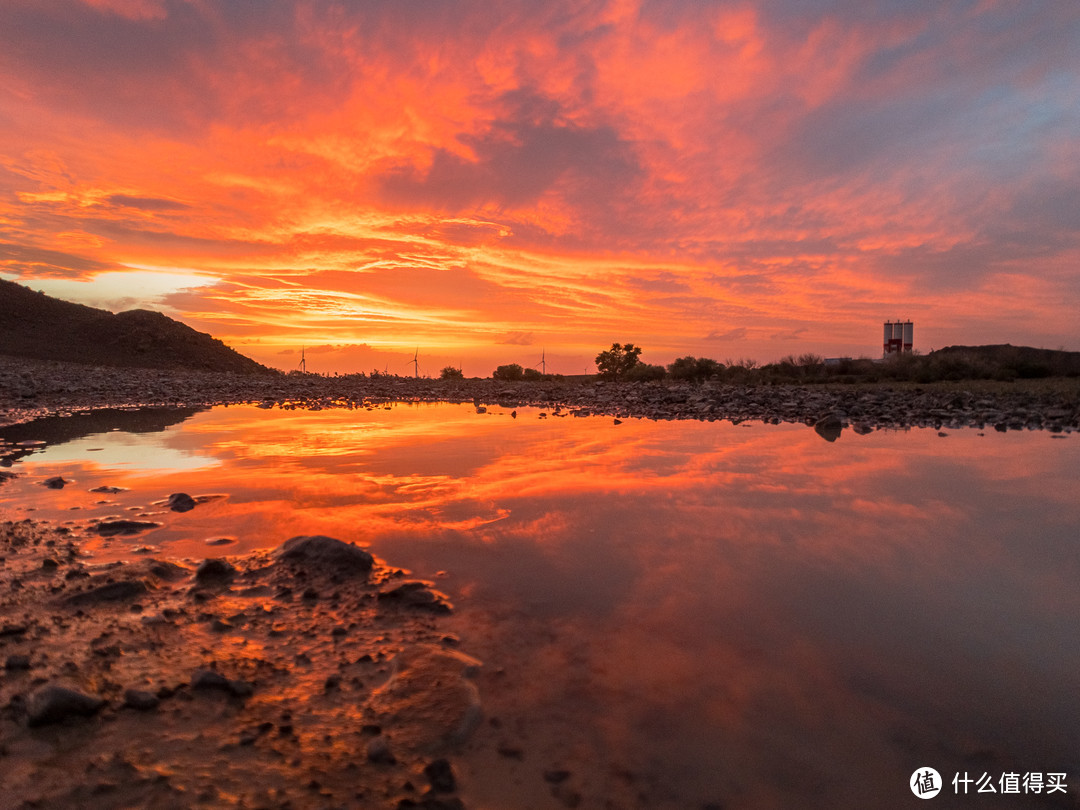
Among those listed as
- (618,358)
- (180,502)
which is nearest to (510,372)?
(618,358)

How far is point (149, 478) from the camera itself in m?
6.71

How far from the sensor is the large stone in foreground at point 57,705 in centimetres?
221

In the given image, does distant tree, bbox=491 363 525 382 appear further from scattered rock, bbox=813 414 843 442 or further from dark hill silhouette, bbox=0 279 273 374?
scattered rock, bbox=813 414 843 442

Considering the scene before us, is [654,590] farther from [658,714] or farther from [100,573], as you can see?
[100,573]

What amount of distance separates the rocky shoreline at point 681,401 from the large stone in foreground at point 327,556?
1033 cm

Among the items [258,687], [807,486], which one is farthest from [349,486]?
[807,486]

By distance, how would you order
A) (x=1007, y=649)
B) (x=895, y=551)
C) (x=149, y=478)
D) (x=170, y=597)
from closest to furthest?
(x=1007, y=649)
(x=170, y=597)
(x=895, y=551)
(x=149, y=478)

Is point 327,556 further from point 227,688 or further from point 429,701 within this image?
point 429,701

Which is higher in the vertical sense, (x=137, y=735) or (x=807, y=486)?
(x=807, y=486)

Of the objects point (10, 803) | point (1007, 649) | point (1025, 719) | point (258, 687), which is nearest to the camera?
point (10, 803)

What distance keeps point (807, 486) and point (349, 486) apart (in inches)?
204

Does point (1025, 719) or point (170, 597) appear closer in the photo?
point (1025, 719)

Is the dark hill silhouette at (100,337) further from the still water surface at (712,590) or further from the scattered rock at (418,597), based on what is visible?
the scattered rock at (418,597)

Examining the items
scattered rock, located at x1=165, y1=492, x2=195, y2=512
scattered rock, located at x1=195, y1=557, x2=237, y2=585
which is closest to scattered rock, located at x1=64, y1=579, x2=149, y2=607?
scattered rock, located at x1=195, y1=557, x2=237, y2=585
